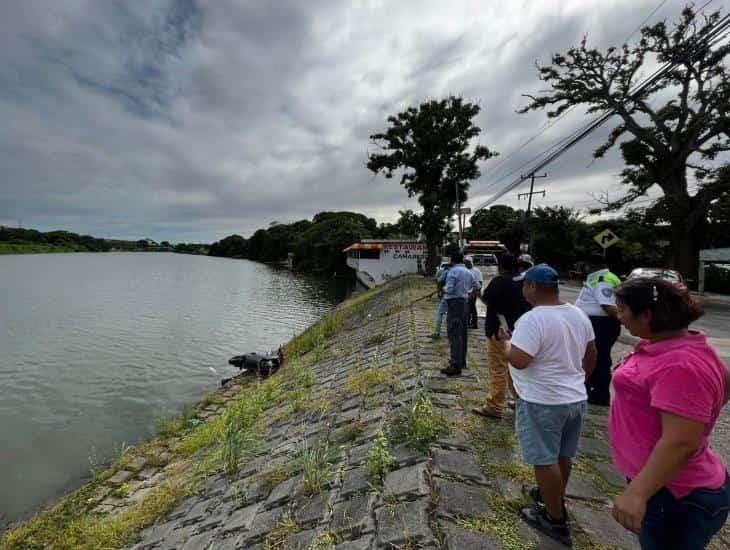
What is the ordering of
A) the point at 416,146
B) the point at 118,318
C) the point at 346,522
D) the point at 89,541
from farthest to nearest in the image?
the point at 416,146 → the point at 118,318 → the point at 89,541 → the point at 346,522

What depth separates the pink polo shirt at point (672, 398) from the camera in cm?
141

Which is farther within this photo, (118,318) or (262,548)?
(118,318)

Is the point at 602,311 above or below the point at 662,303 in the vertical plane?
below

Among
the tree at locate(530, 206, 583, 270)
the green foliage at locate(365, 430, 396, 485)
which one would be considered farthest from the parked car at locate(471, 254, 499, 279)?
the green foliage at locate(365, 430, 396, 485)

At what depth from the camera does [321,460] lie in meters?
3.76

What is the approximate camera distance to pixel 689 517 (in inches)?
58.3

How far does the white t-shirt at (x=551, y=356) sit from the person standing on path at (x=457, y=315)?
3.04 m

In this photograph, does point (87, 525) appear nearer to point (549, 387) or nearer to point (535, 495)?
point (535, 495)

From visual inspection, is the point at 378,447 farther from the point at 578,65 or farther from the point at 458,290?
the point at 578,65

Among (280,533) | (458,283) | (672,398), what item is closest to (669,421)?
(672,398)

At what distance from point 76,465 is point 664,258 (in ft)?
126

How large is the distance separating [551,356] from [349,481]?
2097 mm

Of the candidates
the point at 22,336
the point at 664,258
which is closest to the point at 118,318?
the point at 22,336

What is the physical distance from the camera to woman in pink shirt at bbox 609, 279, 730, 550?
1399 mm
